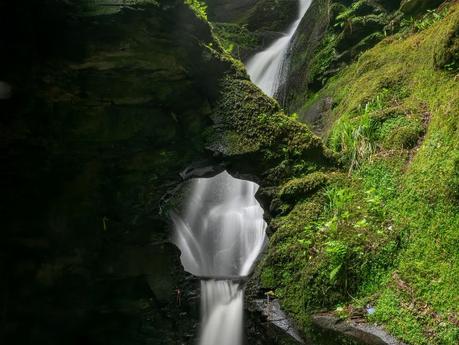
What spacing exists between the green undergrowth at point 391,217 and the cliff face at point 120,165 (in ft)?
2.78

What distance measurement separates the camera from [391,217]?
16.3ft

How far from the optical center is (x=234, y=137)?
6430 millimetres

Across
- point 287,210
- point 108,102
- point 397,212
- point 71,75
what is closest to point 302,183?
point 287,210

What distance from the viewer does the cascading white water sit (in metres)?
11.8

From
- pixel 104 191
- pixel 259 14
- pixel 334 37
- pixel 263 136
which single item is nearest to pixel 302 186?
pixel 263 136

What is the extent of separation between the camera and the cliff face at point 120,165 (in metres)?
6.01

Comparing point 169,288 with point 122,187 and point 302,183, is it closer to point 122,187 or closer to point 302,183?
point 122,187

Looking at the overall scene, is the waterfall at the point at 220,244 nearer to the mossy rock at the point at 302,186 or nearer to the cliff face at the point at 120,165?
the cliff face at the point at 120,165

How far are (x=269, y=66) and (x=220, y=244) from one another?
6169 millimetres

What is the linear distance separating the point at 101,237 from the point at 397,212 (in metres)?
4.53

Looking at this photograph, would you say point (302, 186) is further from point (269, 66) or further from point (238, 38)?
point (238, 38)

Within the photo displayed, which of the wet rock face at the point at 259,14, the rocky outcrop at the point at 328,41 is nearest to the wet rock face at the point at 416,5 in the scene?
the rocky outcrop at the point at 328,41

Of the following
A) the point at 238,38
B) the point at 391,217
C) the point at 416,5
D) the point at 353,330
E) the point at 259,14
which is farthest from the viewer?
the point at 259,14

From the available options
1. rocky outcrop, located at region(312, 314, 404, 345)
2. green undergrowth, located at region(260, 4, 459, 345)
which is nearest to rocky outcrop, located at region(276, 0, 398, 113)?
green undergrowth, located at region(260, 4, 459, 345)
